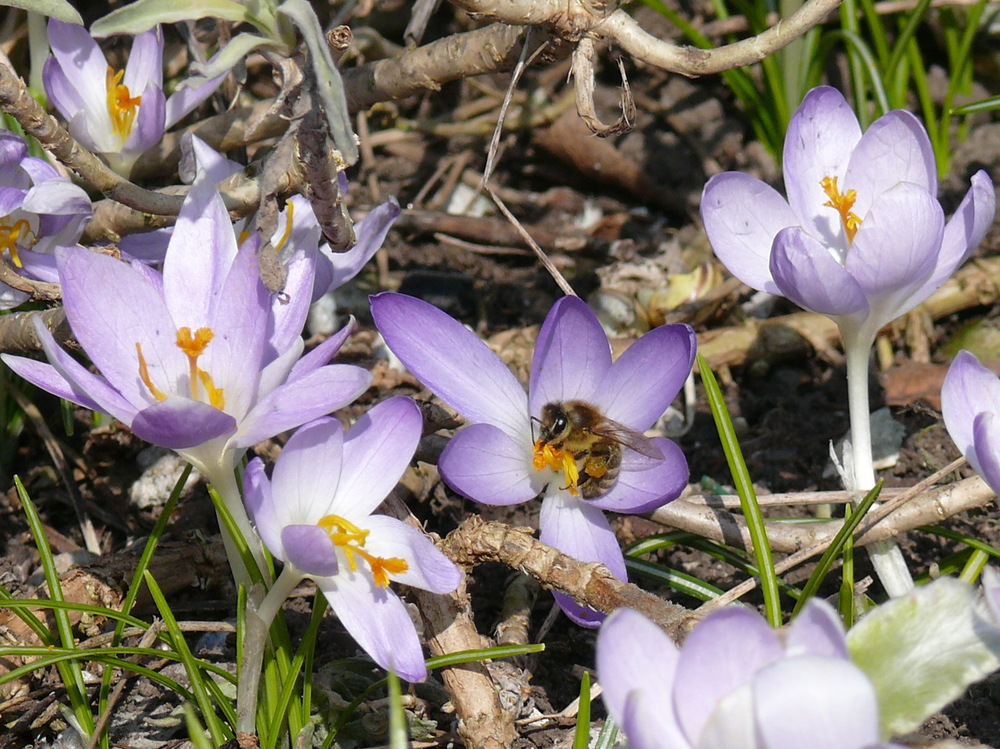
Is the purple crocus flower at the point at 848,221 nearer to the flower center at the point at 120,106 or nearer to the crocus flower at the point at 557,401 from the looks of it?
the crocus flower at the point at 557,401

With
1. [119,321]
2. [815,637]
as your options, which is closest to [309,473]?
[119,321]

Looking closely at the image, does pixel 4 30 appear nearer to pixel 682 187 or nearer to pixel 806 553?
pixel 682 187

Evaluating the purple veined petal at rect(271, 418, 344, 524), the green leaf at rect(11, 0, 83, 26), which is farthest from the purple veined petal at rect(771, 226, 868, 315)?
the green leaf at rect(11, 0, 83, 26)

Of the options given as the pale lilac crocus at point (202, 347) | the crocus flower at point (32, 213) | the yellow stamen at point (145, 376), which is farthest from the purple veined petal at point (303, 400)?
the crocus flower at point (32, 213)

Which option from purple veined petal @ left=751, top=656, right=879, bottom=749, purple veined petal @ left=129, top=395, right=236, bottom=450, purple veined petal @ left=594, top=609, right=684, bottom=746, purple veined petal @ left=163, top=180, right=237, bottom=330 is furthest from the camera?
purple veined petal @ left=163, top=180, right=237, bottom=330

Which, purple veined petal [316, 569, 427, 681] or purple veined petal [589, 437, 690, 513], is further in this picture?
purple veined petal [589, 437, 690, 513]

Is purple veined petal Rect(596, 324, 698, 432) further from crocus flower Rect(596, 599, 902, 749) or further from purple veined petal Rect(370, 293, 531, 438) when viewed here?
crocus flower Rect(596, 599, 902, 749)

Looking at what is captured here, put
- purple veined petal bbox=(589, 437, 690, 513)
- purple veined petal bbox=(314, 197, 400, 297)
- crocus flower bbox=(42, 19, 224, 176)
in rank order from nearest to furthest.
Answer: purple veined petal bbox=(589, 437, 690, 513) → purple veined petal bbox=(314, 197, 400, 297) → crocus flower bbox=(42, 19, 224, 176)
